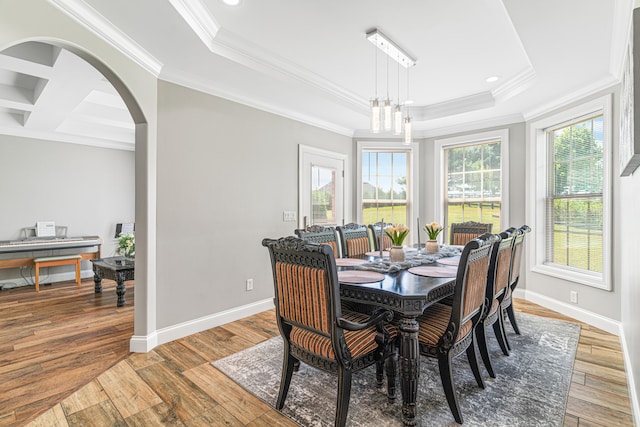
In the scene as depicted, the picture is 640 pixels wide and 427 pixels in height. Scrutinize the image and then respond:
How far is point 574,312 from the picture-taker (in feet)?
11.7

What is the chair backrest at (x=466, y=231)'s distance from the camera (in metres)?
3.86

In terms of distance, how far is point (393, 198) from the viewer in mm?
5422

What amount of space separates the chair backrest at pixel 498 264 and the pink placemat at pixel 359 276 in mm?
837

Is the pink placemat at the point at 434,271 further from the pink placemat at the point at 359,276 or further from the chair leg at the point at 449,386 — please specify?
the chair leg at the point at 449,386

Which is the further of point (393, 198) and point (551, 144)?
point (393, 198)

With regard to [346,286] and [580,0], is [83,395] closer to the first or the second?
[346,286]

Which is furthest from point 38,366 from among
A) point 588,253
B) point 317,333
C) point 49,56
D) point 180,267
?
point 588,253

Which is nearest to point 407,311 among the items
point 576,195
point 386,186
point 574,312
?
point 574,312

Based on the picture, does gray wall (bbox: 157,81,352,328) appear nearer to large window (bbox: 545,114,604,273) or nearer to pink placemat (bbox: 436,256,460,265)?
pink placemat (bbox: 436,256,460,265)

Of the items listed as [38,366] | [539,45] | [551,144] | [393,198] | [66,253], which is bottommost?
[38,366]

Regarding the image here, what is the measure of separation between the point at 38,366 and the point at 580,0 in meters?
4.66

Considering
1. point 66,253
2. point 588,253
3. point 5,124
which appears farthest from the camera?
point 66,253

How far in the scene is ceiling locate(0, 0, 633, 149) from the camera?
221 cm

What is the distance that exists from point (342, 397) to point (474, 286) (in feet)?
3.30
